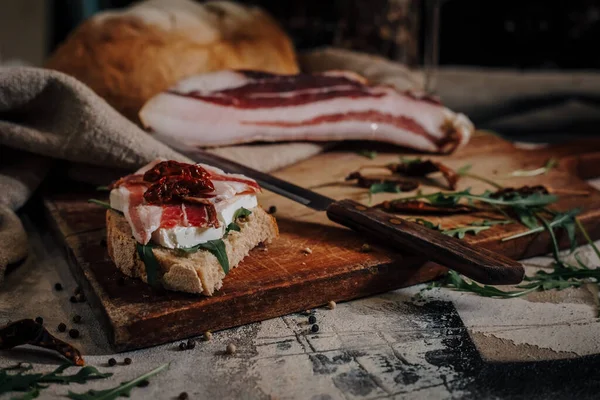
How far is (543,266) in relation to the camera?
2.24 metres

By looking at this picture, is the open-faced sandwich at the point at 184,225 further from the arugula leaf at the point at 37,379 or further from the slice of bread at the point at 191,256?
the arugula leaf at the point at 37,379

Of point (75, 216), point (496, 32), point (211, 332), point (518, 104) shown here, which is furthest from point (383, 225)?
point (496, 32)

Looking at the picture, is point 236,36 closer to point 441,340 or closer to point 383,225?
point 383,225

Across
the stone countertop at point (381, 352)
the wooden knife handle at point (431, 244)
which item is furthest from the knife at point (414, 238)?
the stone countertop at point (381, 352)

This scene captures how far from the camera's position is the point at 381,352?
A: 5.68ft

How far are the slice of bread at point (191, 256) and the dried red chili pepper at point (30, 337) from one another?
0.26 metres

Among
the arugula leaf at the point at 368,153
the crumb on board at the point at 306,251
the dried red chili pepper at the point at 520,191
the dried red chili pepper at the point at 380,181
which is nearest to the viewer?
the crumb on board at the point at 306,251

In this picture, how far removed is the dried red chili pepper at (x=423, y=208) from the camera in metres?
2.34

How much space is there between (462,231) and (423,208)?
7.7 inches

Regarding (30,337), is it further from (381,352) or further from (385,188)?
(385,188)

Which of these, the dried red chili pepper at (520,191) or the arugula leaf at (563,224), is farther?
the dried red chili pepper at (520,191)

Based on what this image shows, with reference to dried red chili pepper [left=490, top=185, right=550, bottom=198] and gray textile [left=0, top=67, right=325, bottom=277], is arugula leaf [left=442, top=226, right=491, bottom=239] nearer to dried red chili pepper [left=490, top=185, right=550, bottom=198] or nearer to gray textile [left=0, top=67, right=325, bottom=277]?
dried red chili pepper [left=490, top=185, right=550, bottom=198]

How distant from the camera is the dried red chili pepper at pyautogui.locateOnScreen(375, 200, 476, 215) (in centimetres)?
234

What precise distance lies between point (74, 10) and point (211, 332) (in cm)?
439
